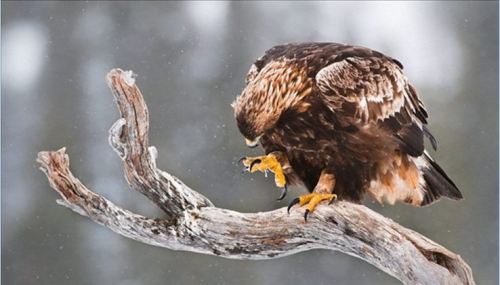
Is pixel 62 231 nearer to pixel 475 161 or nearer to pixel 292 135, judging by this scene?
pixel 292 135

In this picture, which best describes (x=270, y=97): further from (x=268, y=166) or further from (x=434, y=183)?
(x=434, y=183)

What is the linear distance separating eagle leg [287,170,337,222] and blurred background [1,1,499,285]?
28cm

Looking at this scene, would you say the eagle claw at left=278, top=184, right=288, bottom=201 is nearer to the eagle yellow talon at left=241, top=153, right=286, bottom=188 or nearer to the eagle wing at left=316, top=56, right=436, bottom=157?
the eagle yellow talon at left=241, top=153, right=286, bottom=188

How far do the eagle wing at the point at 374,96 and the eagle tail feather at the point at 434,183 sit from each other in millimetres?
59

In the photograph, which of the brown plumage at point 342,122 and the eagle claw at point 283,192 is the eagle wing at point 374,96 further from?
the eagle claw at point 283,192

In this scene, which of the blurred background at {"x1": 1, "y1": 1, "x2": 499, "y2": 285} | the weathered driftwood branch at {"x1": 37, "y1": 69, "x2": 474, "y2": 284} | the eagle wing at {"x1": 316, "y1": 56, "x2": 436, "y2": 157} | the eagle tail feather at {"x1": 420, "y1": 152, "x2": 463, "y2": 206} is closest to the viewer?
the weathered driftwood branch at {"x1": 37, "y1": 69, "x2": 474, "y2": 284}

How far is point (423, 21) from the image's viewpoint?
1.75 m

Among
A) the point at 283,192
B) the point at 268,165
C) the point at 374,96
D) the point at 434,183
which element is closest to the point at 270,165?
the point at 268,165

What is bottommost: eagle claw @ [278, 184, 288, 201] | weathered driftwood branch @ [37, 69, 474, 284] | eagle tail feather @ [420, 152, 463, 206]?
weathered driftwood branch @ [37, 69, 474, 284]

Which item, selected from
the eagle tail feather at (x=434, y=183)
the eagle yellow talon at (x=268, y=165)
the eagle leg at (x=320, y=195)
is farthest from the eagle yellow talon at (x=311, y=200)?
the eagle tail feather at (x=434, y=183)

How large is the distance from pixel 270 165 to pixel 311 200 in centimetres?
15

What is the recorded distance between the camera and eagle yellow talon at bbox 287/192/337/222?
1388mm

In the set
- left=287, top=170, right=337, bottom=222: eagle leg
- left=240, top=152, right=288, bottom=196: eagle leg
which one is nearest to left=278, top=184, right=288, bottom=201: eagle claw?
left=240, top=152, right=288, bottom=196: eagle leg

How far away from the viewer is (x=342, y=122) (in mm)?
1422
